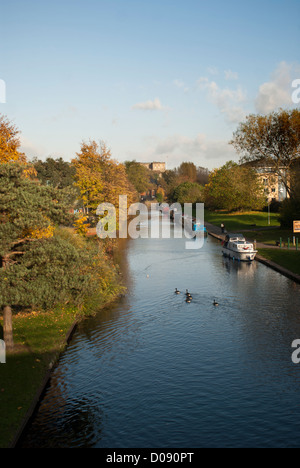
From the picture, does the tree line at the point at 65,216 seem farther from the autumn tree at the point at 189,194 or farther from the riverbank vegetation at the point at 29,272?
the autumn tree at the point at 189,194

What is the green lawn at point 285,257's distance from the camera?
38.5m

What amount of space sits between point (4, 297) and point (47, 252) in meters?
Answer: 2.09

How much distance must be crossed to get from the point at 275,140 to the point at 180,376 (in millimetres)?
53736

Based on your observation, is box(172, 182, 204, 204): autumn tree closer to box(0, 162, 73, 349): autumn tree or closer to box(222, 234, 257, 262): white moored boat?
box(222, 234, 257, 262): white moored boat

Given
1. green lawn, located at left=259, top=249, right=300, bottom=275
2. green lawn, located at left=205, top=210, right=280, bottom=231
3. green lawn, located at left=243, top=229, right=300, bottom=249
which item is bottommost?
green lawn, located at left=259, top=249, right=300, bottom=275

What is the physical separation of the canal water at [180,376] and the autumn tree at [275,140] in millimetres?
37019

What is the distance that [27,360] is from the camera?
18.2 metres

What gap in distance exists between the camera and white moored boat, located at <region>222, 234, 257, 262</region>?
44000mm

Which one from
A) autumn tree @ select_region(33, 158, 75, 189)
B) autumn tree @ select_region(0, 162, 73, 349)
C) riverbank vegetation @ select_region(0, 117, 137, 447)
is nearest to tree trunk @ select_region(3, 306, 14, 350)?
riverbank vegetation @ select_region(0, 117, 137, 447)

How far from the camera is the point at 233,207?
100312 millimetres

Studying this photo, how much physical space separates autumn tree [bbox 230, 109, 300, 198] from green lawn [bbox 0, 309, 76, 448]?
1885 inches

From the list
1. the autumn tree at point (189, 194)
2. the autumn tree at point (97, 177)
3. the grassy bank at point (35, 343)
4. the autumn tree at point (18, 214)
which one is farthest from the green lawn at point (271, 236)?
the autumn tree at point (189, 194)

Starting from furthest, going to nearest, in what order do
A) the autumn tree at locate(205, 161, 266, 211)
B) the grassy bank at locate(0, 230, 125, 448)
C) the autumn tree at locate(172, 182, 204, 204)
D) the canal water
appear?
the autumn tree at locate(172, 182, 204, 204) → the autumn tree at locate(205, 161, 266, 211) → the grassy bank at locate(0, 230, 125, 448) → the canal water

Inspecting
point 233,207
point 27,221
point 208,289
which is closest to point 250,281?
point 208,289
